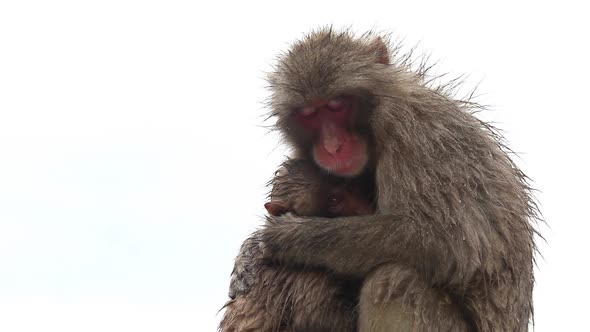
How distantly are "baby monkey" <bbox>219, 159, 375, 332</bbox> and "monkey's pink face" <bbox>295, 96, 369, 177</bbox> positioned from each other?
16cm

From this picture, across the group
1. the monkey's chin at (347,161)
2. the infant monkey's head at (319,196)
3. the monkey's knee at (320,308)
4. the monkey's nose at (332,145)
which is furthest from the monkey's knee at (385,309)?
the monkey's nose at (332,145)

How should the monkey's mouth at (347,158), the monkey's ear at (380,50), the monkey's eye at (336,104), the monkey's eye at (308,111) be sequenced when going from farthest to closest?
1. the monkey's ear at (380,50)
2. the monkey's eye at (308,111)
3. the monkey's eye at (336,104)
4. the monkey's mouth at (347,158)

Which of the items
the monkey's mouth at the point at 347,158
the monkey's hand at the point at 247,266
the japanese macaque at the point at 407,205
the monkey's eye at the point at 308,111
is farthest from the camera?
the monkey's eye at the point at 308,111

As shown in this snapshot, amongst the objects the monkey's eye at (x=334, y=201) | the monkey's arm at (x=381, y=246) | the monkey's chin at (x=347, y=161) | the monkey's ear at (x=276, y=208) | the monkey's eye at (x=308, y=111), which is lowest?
the monkey's arm at (x=381, y=246)

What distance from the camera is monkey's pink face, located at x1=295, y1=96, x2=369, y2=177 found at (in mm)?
5715

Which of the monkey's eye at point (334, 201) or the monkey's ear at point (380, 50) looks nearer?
the monkey's eye at point (334, 201)

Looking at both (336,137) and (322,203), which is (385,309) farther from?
(336,137)

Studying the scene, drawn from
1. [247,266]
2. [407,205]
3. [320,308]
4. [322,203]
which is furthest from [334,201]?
[320,308]

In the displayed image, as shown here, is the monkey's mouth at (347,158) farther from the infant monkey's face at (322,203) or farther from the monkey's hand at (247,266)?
the monkey's hand at (247,266)

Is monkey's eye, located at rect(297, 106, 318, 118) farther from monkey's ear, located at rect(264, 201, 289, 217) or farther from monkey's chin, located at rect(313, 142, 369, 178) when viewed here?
monkey's ear, located at rect(264, 201, 289, 217)

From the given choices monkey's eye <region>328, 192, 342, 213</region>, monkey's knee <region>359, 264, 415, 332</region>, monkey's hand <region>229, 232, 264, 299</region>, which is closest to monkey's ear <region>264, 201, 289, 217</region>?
monkey's hand <region>229, 232, 264, 299</region>

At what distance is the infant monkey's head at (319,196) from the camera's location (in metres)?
5.86

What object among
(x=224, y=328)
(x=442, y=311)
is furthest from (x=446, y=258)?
(x=224, y=328)

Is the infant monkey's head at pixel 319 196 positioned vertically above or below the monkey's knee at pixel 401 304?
above
